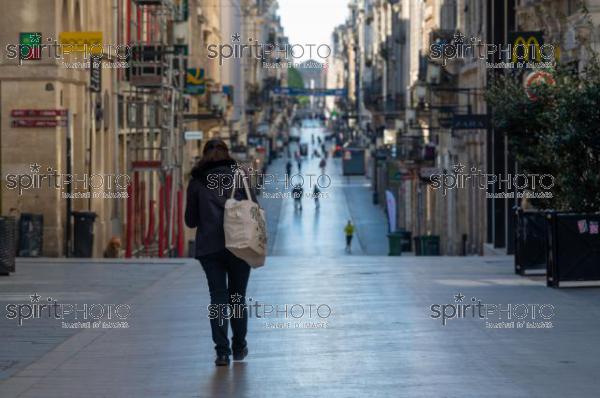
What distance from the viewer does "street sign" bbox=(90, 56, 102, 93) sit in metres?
34.2

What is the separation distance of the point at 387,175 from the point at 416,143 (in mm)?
14785

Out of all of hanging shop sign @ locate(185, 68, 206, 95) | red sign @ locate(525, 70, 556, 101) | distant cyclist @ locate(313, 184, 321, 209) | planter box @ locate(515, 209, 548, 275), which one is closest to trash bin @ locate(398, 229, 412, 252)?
hanging shop sign @ locate(185, 68, 206, 95)

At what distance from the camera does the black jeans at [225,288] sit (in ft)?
37.9

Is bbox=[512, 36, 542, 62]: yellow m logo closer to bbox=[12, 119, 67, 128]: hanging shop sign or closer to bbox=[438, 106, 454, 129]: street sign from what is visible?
bbox=[12, 119, 67, 128]: hanging shop sign

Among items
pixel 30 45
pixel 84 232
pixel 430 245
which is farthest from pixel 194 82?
pixel 30 45

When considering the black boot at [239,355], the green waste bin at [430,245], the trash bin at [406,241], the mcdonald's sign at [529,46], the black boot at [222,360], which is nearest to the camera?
the black boot at [222,360]

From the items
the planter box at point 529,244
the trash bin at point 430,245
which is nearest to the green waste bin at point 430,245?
the trash bin at point 430,245

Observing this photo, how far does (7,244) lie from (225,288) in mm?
10721

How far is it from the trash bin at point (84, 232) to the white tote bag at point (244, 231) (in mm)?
21653

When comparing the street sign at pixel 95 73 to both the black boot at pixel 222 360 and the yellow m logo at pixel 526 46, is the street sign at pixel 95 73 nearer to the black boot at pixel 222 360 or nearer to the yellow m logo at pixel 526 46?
the yellow m logo at pixel 526 46

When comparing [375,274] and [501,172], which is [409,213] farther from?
[375,274]

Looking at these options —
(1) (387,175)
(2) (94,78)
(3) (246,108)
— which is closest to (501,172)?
(2) (94,78)

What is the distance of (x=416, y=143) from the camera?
59125mm

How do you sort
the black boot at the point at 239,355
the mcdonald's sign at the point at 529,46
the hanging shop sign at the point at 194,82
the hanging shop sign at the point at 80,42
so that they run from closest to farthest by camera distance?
the black boot at the point at 239,355, the mcdonald's sign at the point at 529,46, the hanging shop sign at the point at 80,42, the hanging shop sign at the point at 194,82
